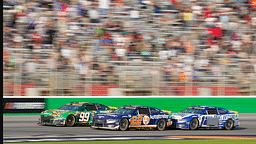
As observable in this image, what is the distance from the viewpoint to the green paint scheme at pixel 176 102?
18281mm

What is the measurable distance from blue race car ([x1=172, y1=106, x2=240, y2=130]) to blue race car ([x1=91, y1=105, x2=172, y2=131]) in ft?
1.47

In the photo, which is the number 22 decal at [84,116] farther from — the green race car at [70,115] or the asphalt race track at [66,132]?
the asphalt race track at [66,132]

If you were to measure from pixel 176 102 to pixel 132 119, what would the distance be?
6.65 m

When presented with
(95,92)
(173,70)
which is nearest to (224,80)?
(173,70)

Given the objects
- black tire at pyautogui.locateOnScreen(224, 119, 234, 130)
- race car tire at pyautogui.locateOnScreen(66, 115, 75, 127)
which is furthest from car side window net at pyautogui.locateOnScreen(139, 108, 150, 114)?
black tire at pyautogui.locateOnScreen(224, 119, 234, 130)

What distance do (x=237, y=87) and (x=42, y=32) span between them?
1004 cm

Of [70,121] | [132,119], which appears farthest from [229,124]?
[70,121]

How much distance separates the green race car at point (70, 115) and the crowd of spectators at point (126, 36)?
315cm

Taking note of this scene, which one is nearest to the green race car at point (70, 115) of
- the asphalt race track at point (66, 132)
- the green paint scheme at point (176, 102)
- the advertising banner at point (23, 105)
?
the asphalt race track at point (66, 132)

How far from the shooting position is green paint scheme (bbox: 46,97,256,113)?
18281 millimetres

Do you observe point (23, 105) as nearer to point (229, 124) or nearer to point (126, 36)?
point (126, 36)

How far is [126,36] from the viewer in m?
19.0

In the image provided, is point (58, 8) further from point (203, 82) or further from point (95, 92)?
point (203, 82)

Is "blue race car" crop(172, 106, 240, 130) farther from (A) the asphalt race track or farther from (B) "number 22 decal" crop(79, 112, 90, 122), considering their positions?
(B) "number 22 decal" crop(79, 112, 90, 122)
